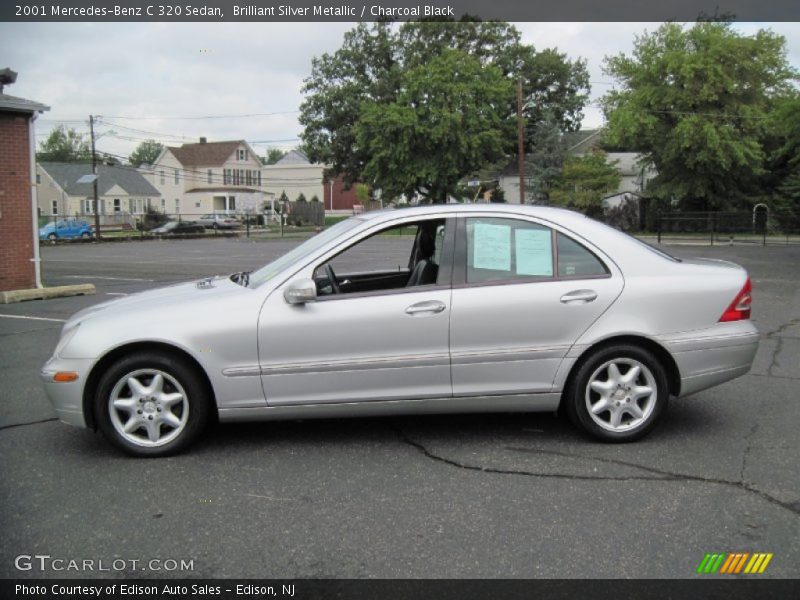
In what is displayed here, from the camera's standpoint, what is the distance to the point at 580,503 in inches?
152

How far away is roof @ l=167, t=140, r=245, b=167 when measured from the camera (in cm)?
7944

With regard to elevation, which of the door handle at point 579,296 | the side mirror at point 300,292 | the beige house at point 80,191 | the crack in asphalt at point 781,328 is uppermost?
the beige house at point 80,191

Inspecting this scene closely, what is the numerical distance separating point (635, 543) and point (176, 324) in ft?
9.37

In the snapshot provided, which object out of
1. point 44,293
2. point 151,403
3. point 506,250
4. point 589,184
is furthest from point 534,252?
point 589,184

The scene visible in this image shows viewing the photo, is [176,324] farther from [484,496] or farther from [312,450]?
[484,496]

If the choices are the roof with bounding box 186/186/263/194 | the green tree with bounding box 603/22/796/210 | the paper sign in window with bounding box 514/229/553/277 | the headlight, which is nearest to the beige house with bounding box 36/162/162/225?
the roof with bounding box 186/186/263/194

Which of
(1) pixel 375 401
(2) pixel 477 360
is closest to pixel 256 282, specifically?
(1) pixel 375 401

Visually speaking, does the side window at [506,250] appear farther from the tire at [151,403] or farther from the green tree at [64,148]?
the green tree at [64,148]

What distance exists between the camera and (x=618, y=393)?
4.70 m

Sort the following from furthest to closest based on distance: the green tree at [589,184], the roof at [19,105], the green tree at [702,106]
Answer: the green tree at [589,184] < the green tree at [702,106] < the roof at [19,105]

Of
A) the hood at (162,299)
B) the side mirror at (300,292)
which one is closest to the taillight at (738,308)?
the side mirror at (300,292)

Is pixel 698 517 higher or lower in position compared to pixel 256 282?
lower

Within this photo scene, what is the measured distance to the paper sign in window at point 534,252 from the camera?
4773 millimetres

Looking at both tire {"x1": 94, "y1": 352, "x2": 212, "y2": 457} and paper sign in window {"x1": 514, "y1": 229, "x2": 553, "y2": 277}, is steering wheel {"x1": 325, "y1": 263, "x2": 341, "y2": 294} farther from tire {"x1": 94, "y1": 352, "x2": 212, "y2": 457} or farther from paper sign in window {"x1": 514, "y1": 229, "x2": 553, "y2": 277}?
paper sign in window {"x1": 514, "y1": 229, "x2": 553, "y2": 277}
